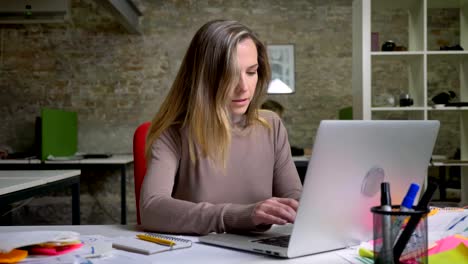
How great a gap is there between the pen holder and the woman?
1.99ft

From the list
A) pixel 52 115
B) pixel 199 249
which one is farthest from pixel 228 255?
pixel 52 115

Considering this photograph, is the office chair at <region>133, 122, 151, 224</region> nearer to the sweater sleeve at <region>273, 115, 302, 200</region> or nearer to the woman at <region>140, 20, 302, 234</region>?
the woman at <region>140, 20, 302, 234</region>

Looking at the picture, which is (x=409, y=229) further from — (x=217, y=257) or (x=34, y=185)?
(x=34, y=185)

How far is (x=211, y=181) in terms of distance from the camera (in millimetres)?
1614

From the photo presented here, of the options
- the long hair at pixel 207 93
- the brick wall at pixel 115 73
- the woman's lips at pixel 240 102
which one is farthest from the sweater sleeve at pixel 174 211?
the brick wall at pixel 115 73

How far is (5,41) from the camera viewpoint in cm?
650

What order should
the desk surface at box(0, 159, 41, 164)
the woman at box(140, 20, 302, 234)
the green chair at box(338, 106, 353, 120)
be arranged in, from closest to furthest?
the woman at box(140, 20, 302, 234), the desk surface at box(0, 159, 41, 164), the green chair at box(338, 106, 353, 120)

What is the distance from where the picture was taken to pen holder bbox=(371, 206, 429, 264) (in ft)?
2.74

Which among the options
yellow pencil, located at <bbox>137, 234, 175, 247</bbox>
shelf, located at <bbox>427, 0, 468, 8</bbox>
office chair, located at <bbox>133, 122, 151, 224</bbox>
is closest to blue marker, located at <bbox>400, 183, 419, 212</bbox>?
yellow pencil, located at <bbox>137, 234, 175, 247</bbox>

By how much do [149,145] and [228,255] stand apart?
1.98 ft

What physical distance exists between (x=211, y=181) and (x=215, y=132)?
0.18m

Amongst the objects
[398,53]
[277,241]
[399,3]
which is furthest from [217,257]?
[399,3]

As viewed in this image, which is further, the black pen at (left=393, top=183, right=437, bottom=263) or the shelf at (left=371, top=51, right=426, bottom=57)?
the shelf at (left=371, top=51, right=426, bottom=57)

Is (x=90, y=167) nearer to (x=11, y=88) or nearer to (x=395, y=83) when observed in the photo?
(x=11, y=88)
